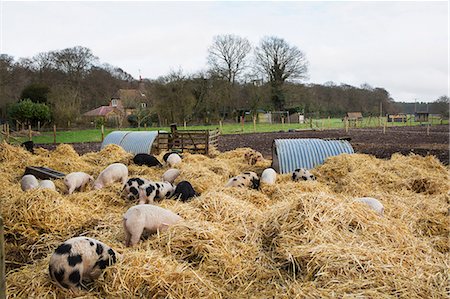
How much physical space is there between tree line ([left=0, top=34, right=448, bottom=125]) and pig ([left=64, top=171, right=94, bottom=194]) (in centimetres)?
3106

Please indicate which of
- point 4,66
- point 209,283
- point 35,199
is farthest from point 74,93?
point 209,283

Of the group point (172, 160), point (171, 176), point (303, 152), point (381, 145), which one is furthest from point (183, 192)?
point (381, 145)

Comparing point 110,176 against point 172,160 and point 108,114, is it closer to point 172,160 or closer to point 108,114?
point 172,160

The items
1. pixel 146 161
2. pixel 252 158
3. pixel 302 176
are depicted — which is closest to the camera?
pixel 302 176

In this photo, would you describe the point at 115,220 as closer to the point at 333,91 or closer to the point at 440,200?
the point at 440,200

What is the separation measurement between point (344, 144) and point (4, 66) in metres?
34.6

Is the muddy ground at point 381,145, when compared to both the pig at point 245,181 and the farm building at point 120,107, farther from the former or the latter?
the farm building at point 120,107

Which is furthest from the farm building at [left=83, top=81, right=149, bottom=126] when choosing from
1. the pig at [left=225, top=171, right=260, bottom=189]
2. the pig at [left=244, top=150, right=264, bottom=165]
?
the pig at [left=225, top=171, right=260, bottom=189]

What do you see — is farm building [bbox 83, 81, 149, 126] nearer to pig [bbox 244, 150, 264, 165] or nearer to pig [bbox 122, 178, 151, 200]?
pig [bbox 244, 150, 264, 165]

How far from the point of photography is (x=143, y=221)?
14.6ft

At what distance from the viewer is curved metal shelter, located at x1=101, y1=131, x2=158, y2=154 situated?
14.3m

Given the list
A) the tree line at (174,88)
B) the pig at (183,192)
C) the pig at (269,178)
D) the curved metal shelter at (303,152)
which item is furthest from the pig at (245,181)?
the tree line at (174,88)

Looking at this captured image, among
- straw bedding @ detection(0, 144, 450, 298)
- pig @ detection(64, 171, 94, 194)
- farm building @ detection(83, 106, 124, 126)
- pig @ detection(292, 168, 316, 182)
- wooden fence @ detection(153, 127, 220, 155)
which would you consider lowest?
straw bedding @ detection(0, 144, 450, 298)

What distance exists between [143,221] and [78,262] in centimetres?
94
